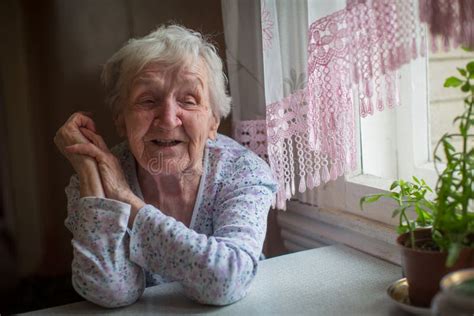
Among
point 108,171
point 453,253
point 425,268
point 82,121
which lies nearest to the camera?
point 453,253

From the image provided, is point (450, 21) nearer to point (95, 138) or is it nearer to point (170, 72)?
point (170, 72)

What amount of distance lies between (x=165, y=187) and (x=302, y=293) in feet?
1.52

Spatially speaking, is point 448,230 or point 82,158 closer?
point 448,230

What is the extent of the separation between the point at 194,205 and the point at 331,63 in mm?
507

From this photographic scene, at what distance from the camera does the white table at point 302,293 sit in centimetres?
115

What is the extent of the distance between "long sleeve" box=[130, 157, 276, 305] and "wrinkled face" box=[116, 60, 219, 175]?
17 centimetres

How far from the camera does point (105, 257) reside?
1.20 metres

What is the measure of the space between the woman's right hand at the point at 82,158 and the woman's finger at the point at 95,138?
11 mm

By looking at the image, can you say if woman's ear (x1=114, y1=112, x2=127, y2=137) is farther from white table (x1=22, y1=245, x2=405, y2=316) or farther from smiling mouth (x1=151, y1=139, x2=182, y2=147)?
white table (x1=22, y1=245, x2=405, y2=316)

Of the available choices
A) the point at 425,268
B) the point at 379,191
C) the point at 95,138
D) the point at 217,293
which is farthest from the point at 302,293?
the point at 95,138

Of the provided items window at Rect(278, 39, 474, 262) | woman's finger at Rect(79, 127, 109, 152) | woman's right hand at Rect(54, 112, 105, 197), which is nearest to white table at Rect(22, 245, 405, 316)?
window at Rect(278, 39, 474, 262)

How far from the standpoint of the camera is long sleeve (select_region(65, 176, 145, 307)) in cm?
119

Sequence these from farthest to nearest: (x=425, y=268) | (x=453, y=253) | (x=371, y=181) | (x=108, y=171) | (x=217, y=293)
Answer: (x=371, y=181), (x=108, y=171), (x=217, y=293), (x=425, y=268), (x=453, y=253)

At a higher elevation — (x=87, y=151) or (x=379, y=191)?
(x=87, y=151)
